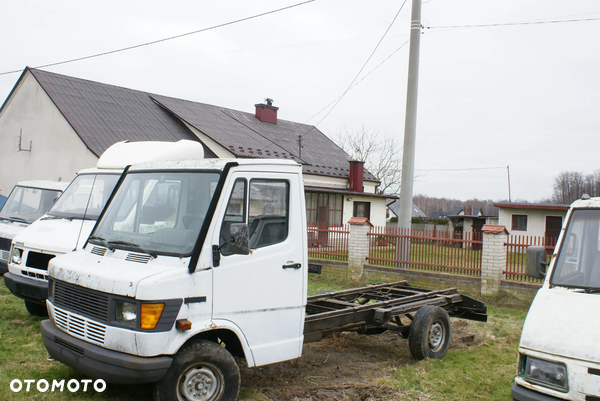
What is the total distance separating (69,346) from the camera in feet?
15.2

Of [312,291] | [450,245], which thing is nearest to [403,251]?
[450,245]

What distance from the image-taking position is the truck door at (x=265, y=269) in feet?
15.7

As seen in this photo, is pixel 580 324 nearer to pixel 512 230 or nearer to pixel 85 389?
pixel 85 389

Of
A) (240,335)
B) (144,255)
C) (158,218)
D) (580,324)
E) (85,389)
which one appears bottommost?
(85,389)

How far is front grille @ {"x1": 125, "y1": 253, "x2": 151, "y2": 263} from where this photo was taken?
4652 mm

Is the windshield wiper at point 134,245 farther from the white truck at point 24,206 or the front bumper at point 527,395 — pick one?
the white truck at point 24,206

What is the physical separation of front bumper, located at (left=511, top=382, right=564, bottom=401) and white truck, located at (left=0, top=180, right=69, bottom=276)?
8.85 metres

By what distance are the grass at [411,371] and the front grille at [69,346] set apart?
54 centimetres

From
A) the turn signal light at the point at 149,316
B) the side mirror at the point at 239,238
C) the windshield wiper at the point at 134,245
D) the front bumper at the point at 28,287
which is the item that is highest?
the side mirror at the point at 239,238

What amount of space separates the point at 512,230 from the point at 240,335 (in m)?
29.9

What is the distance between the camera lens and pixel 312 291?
12031 mm

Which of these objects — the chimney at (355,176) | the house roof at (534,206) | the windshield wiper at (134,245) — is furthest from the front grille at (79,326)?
the house roof at (534,206)

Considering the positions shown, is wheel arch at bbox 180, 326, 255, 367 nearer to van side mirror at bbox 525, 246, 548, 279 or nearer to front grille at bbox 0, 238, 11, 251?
van side mirror at bbox 525, 246, 548, 279

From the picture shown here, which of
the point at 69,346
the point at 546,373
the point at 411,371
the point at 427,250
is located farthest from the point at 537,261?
the point at 427,250
